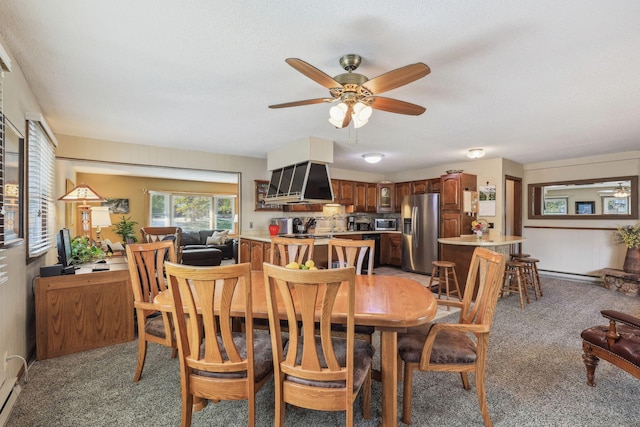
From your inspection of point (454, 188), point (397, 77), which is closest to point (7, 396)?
point (397, 77)

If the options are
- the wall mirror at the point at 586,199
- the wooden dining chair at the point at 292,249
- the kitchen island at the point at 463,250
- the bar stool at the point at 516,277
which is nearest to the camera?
the wooden dining chair at the point at 292,249

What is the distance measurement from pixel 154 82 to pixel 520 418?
11.6 feet

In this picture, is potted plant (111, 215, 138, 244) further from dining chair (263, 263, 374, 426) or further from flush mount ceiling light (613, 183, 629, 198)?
flush mount ceiling light (613, 183, 629, 198)

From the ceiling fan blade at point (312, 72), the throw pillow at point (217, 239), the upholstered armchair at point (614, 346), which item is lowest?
the upholstered armchair at point (614, 346)

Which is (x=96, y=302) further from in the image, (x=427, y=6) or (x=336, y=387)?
(x=427, y=6)

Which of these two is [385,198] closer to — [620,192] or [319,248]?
[319,248]

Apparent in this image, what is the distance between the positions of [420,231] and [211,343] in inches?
208

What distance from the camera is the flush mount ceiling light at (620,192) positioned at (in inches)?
203

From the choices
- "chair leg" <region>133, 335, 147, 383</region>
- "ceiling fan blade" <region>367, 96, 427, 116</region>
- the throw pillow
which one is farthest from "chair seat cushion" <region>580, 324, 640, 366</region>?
the throw pillow

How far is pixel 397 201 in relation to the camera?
23.9 ft

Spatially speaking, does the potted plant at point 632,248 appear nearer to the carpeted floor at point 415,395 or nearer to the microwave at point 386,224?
the carpeted floor at point 415,395

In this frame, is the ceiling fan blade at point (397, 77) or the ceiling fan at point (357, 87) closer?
the ceiling fan blade at point (397, 77)

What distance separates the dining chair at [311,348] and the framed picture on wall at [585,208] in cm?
633

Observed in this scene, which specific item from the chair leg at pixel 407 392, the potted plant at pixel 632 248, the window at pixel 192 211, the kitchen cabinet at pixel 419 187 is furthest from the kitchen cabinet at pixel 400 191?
the chair leg at pixel 407 392
